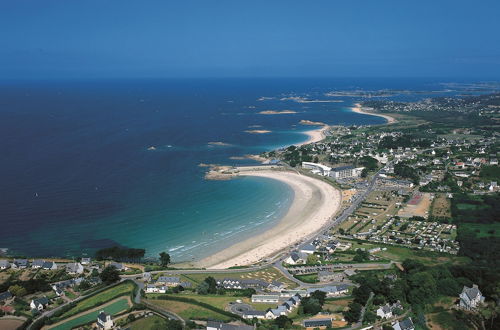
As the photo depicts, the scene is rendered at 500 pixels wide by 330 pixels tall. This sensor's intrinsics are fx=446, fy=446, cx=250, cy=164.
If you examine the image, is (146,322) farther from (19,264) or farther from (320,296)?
(19,264)

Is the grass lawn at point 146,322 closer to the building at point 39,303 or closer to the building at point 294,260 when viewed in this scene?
the building at point 39,303

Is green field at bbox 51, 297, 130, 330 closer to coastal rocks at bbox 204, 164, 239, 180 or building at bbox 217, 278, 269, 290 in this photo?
building at bbox 217, 278, 269, 290

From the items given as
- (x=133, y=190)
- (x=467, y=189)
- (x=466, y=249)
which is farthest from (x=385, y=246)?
(x=133, y=190)

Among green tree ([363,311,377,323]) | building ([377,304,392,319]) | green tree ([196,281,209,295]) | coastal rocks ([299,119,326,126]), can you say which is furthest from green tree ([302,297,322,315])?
coastal rocks ([299,119,326,126])

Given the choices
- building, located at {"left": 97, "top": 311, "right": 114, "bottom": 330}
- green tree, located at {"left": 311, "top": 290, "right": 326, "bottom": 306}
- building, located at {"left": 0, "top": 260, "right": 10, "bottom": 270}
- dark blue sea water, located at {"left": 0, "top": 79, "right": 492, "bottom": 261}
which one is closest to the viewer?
building, located at {"left": 97, "top": 311, "right": 114, "bottom": 330}

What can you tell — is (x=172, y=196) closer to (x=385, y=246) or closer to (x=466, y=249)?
(x=385, y=246)

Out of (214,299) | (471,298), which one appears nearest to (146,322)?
(214,299)

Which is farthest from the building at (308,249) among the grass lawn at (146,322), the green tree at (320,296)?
the grass lawn at (146,322)
